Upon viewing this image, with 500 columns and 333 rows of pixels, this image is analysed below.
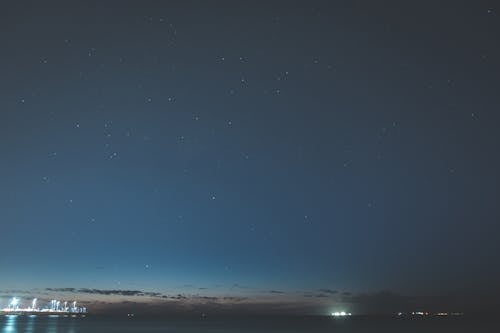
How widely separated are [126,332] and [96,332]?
896 centimetres

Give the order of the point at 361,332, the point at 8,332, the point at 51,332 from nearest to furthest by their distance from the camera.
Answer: the point at 8,332, the point at 51,332, the point at 361,332

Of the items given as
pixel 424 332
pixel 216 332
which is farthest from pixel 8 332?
pixel 424 332

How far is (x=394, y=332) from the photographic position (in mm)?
124125

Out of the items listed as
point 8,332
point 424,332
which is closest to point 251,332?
point 424,332

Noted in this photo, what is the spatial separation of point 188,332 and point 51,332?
31.3 metres

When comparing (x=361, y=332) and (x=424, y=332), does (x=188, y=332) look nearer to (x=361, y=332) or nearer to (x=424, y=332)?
(x=361, y=332)

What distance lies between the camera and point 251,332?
123875 millimetres

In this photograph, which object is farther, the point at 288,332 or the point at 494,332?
the point at 288,332

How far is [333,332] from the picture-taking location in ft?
416

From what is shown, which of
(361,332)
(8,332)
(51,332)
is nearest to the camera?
(8,332)

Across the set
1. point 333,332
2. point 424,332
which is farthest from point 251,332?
point 424,332

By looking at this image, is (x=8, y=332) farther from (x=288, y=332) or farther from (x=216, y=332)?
(x=288, y=332)

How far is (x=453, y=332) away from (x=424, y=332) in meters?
7.18

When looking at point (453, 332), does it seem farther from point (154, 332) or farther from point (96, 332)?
point (96, 332)
